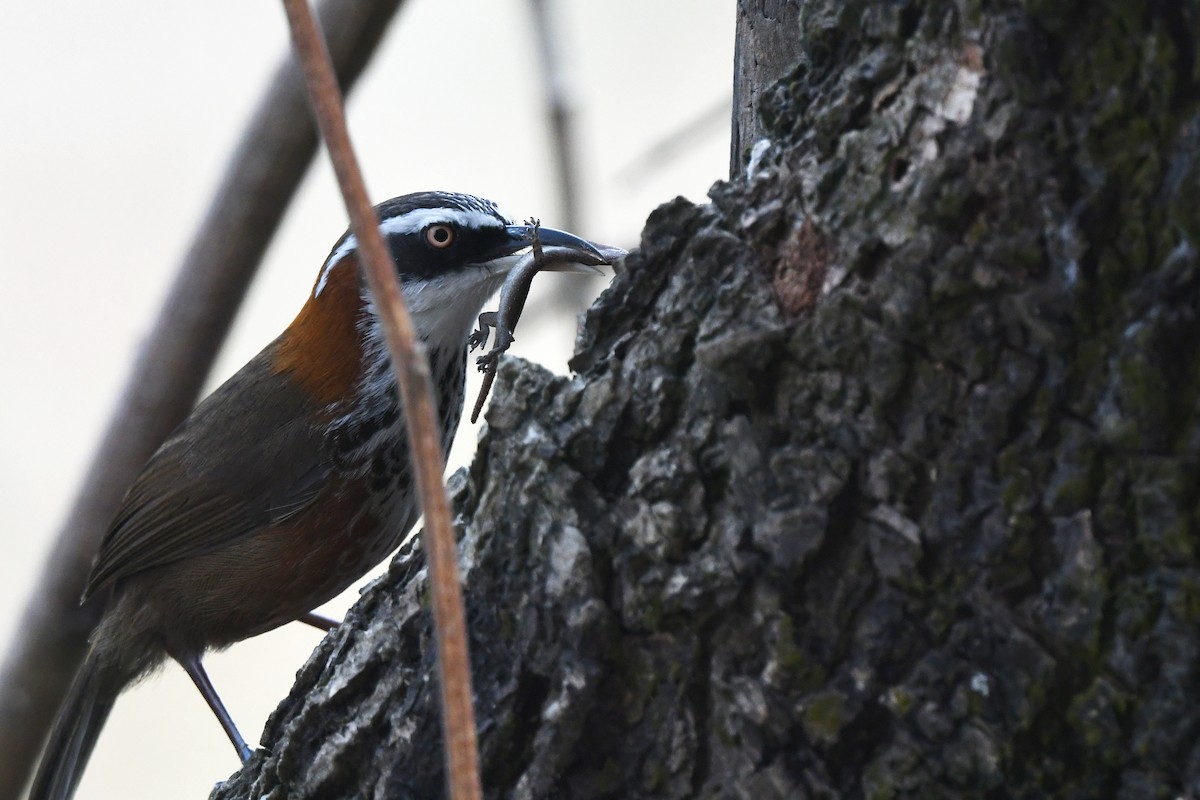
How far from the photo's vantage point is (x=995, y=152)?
172 centimetres

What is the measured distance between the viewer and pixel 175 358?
4387mm

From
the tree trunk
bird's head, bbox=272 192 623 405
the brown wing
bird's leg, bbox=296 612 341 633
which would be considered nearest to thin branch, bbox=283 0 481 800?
the tree trunk

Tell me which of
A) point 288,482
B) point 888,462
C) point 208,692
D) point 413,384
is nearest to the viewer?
point 413,384

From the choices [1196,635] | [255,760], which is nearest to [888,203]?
[1196,635]

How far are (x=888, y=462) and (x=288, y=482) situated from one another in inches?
103

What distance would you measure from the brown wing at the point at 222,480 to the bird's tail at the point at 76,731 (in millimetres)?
342

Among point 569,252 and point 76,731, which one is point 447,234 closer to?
point 569,252

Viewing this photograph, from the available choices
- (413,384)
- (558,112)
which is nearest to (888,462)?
(413,384)

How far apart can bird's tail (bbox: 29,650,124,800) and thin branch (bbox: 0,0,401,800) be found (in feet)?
0.74

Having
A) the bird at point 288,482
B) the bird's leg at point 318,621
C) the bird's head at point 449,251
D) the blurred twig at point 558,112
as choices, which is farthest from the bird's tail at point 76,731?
the blurred twig at point 558,112

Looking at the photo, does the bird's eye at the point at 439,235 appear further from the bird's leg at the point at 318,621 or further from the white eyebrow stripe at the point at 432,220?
the bird's leg at the point at 318,621

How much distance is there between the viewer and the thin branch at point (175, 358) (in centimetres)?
421

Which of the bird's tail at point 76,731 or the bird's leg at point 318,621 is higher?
the bird's leg at point 318,621

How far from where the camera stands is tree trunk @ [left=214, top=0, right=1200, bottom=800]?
162cm
